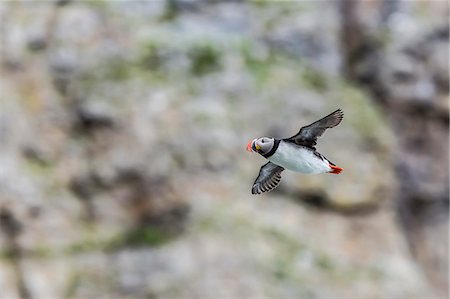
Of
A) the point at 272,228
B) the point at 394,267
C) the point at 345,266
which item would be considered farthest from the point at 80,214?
the point at 394,267

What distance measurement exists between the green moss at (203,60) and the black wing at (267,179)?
1446 cm

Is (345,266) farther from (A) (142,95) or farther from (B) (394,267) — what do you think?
(A) (142,95)

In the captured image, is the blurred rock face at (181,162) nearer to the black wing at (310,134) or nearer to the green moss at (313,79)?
the green moss at (313,79)

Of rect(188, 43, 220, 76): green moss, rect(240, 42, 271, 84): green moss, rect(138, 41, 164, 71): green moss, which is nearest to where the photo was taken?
rect(138, 41, 164, 71): green moss

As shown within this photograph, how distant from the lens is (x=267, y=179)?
9.34 m

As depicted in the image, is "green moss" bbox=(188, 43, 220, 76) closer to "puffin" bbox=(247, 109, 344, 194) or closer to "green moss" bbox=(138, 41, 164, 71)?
"green moss" bbox=(138, 41, 164, 71)

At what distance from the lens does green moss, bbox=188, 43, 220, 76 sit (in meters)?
23.7

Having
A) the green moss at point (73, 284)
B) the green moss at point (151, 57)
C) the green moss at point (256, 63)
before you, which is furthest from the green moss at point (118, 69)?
the green moss at point (73, 284)

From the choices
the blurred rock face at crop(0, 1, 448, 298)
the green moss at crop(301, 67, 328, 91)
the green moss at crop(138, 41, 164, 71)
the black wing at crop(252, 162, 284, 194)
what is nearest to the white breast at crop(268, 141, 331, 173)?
the black wing at crop(252, 162, 284, 194)

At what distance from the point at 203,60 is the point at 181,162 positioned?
3.19m

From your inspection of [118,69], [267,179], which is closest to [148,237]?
[118,69]

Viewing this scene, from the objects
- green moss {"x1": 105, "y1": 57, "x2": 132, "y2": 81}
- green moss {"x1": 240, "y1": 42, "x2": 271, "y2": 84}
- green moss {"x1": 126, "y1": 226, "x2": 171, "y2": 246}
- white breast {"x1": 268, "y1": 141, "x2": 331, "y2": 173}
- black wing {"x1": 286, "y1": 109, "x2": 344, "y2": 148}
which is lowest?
white breast {"x1": 268, "y1": 141, "x2": 331, "y2": 173}

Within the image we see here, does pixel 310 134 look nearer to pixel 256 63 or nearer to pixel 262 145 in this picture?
pixel 262 145

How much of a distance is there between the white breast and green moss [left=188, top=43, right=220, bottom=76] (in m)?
15.7
